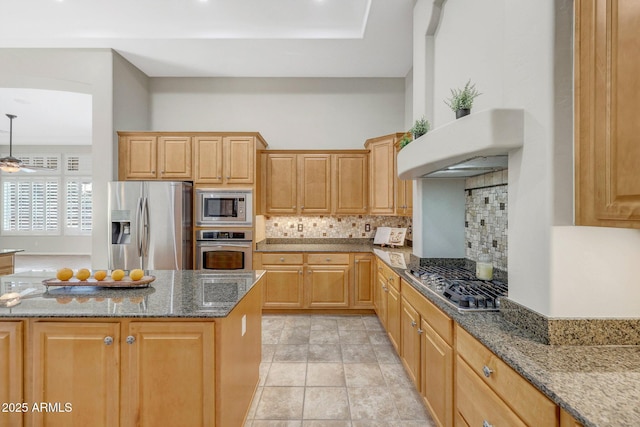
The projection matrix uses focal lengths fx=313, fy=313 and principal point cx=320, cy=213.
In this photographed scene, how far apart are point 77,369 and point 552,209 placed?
2.27 m

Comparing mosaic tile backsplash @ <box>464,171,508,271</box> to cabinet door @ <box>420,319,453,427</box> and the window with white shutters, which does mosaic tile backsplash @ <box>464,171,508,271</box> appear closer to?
cabinet door @ <box>420,319,453,427</box>

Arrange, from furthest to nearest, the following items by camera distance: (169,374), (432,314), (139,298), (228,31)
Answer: (228,31)
(432,314)
(139,298)
(169,374)

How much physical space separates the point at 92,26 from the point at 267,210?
2.96m

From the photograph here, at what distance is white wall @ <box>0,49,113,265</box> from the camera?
154 inches

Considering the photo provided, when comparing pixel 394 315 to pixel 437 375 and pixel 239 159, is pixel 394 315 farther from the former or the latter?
pixel 239 159

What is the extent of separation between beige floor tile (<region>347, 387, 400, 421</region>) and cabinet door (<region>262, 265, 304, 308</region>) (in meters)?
1.74

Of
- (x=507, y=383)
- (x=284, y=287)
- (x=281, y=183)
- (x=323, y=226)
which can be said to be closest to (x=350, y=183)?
(x=323, y=226)

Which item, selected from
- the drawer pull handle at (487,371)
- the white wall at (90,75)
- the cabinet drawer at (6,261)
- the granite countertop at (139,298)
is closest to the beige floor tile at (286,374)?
the granite countertop at (139,298)

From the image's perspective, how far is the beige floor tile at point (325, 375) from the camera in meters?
2.57

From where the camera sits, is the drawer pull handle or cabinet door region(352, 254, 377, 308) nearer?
the drawer pull handle

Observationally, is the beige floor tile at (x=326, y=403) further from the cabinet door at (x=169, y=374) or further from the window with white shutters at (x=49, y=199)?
the window with white shutters at (x=49, y=199)

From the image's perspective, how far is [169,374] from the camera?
152 centimetres

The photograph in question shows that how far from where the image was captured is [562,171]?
4.11 ft

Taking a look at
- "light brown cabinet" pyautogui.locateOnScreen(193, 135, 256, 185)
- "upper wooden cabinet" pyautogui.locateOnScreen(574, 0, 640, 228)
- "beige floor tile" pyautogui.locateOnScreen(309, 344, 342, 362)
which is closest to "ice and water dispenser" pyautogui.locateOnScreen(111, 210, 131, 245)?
"light brown cabinet" pyautogui.locateOnScreen(193, 135, 256, 185)
